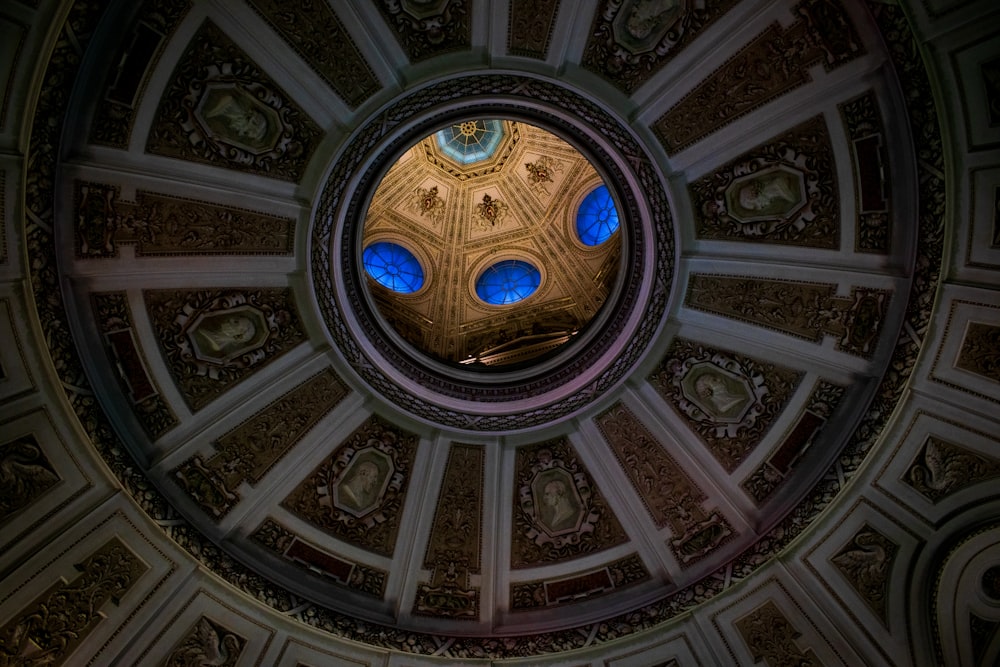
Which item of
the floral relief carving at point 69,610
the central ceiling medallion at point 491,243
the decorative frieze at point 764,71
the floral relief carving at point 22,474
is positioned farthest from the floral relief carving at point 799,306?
the floral relief carving at point 22,474

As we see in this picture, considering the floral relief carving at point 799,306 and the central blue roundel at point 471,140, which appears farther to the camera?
the central blue roundel at point 471,140

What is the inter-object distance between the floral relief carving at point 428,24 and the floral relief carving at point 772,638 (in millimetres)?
10077

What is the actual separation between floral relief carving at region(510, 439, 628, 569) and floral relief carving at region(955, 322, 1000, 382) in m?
6.05

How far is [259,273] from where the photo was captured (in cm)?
1088

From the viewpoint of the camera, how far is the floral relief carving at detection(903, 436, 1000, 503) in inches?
380

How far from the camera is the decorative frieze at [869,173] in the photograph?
930cm

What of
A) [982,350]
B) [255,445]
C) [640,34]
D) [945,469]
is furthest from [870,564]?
[255,445]

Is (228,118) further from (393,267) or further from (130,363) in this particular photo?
(393,267)

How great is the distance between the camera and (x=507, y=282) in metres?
17.7

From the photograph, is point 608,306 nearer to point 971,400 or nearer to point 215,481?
point 971,400

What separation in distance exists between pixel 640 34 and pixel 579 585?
30.0ft

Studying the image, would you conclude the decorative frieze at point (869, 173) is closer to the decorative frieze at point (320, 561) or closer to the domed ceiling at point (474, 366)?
the domed ceiling at point (474, 366)

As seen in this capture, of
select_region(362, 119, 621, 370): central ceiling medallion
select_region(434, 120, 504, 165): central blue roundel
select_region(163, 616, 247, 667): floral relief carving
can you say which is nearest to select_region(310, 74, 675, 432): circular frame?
A: select_region(362, 119, 621, 370): central ceiling medallion

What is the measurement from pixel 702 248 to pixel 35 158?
9479mm
